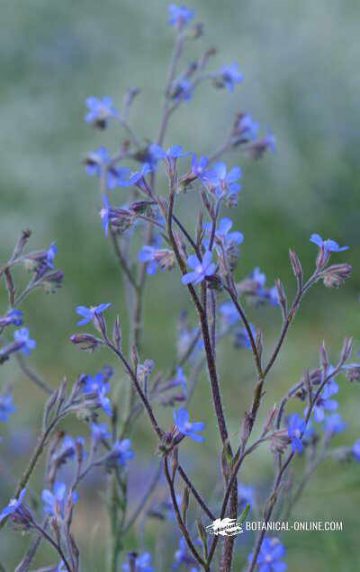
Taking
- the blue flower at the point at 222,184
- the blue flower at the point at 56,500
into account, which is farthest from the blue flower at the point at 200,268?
the blue flower at the point at 56,500

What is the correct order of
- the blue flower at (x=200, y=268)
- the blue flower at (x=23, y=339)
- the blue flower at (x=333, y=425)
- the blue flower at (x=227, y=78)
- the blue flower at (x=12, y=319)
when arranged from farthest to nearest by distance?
the blue flower at (x=227, y=78), the blue flower at (x=333, y=425), the blue flower at (x=23, y=339), the blue flower at (x=12, y=319), the blue flower at (x=200, y=268)

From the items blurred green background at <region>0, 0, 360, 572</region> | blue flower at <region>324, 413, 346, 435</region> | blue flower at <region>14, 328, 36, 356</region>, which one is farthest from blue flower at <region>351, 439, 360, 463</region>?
blurred green background at <region>0, 0, 360, 572</region>

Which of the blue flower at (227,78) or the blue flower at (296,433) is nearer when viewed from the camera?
the blue flower at (296,433)

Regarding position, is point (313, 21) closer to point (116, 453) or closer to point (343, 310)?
point (343, 310)

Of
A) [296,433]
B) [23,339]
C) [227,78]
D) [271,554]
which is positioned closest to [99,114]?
[227,78]

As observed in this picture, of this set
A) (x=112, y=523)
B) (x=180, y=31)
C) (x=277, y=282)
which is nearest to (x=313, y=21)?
(x=180, y=31)

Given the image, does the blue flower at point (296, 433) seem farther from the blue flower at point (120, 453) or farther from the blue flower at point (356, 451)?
the blue flower at point (356, 451)
